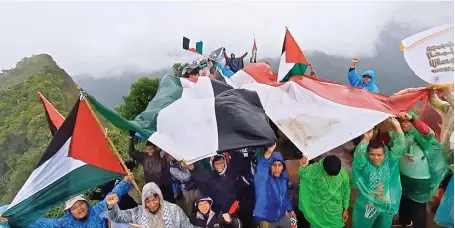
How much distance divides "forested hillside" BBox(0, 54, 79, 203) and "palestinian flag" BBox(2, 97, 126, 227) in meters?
6.21

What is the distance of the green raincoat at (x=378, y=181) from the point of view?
4.21 m

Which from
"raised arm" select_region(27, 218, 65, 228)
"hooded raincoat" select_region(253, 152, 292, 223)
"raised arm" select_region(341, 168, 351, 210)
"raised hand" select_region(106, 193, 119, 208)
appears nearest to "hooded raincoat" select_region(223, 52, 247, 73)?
"hooded raincoat" select_region(253, 152, 292, 223)

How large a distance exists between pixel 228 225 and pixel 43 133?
10.6 metres

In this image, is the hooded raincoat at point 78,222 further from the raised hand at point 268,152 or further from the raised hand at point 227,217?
the raised hand at point 268,152

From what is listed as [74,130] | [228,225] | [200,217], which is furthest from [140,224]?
[74,130]

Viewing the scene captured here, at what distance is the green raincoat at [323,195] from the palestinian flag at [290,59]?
7.08 ft

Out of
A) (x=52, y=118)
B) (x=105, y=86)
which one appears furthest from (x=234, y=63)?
(x=105, y=86)

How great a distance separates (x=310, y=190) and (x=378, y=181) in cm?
67

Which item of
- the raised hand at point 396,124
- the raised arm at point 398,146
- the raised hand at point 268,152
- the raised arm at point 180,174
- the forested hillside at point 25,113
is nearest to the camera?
the raised arm at point 398,146

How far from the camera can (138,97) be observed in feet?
45.3

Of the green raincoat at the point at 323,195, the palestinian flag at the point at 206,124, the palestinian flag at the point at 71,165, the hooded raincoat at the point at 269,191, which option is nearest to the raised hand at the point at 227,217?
the hooded raincoat at the point at 269,191

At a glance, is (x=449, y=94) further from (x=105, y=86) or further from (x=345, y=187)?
(x=105, y=86)

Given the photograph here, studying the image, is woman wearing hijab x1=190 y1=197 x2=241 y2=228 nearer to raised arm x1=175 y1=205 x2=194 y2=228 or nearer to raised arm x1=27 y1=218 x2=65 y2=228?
raised arm x1=175 y1=205 x2=194 y2=228

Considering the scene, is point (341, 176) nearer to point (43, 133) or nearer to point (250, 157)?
point (250, 157)
